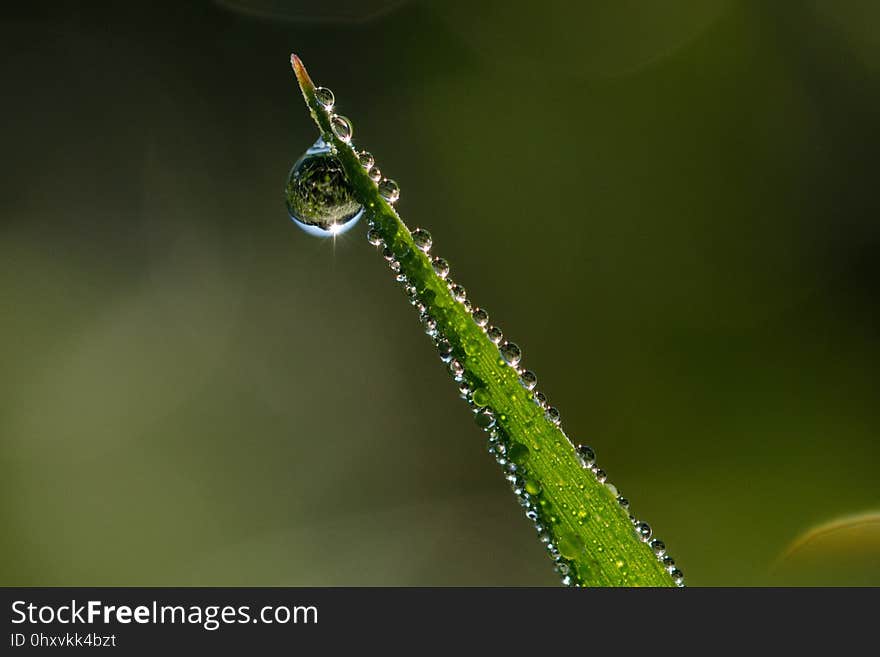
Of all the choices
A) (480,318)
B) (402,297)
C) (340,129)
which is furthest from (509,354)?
(402,297)

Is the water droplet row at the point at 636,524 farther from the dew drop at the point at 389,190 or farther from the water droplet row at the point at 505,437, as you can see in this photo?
the dew drop at the point at 389,190

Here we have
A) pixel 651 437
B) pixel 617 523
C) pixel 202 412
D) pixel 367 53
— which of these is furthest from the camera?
pixel 367 53

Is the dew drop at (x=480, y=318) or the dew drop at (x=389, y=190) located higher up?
the dew drop at (x=389, y=190)

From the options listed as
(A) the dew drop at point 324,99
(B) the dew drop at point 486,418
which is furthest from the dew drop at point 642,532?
(A) the dew drop at point 324,99

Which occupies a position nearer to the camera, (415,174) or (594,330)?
(594,330)

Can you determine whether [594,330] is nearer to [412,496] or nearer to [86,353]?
[412,496]

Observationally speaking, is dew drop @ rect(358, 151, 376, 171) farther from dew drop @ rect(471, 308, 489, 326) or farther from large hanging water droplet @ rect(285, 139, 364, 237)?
dew drop @ rect(471, 308, 489, 326)

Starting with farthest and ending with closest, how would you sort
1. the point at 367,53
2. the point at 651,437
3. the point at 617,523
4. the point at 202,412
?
the point at 367,53 → the point at 202,412 → the point at 651,437 → the point at 617,523

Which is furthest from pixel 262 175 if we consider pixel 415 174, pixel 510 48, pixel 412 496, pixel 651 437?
pixel 651 437
